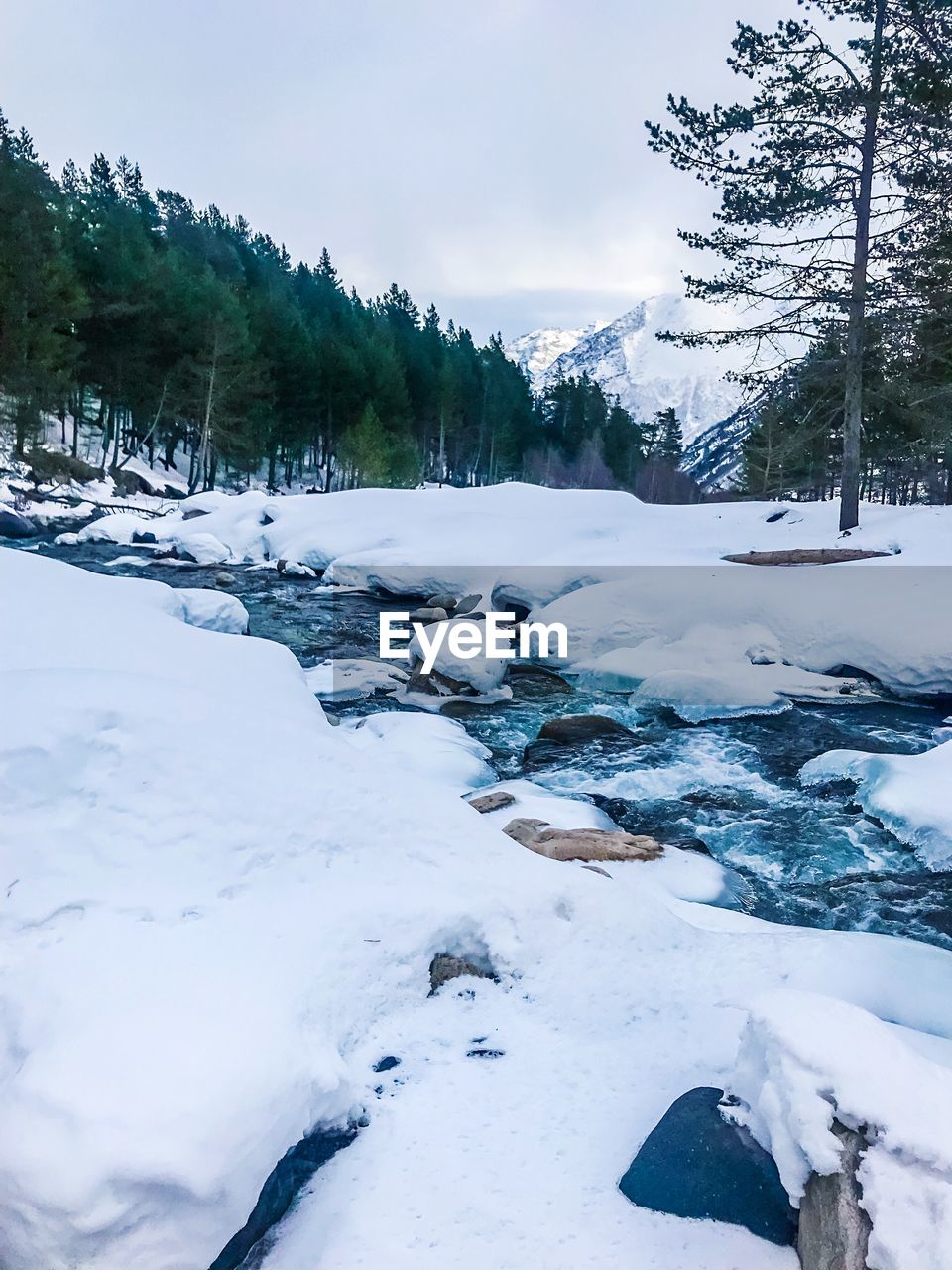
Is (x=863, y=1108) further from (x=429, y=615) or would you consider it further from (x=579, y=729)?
(x=429, y=615)

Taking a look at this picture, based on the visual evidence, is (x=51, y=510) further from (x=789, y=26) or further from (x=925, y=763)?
(x=925, y=763)

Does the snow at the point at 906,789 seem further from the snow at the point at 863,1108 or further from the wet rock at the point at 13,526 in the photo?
the wet rock at the point at 13,526

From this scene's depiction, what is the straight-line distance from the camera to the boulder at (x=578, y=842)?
450 cm

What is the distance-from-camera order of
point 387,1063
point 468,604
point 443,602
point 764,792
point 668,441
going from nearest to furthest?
1. point 387,1063
2. point 764,792
3. point 468,604
4. point 443,602
5. point 668,441

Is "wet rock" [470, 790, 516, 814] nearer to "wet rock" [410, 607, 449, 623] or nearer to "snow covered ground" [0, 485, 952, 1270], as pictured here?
"snow covered ground" [0, 485, 952, 1270]

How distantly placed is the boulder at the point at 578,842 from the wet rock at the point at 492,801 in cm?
36

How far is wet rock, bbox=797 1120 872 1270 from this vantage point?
1809 millimetres

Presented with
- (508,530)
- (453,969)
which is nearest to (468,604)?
(508,530)

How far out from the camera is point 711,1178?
2168mm

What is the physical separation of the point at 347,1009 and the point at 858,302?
16.0 m

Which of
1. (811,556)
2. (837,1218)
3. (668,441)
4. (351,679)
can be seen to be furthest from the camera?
(668,441)

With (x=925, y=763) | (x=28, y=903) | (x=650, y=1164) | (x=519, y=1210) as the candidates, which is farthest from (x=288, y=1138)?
(x=925, y=763)

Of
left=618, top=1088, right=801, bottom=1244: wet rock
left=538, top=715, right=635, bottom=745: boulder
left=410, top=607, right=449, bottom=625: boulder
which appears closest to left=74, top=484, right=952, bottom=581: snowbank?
left=410, top=607, right=449, bottom=625: boulder

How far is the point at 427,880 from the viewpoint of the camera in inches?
136
